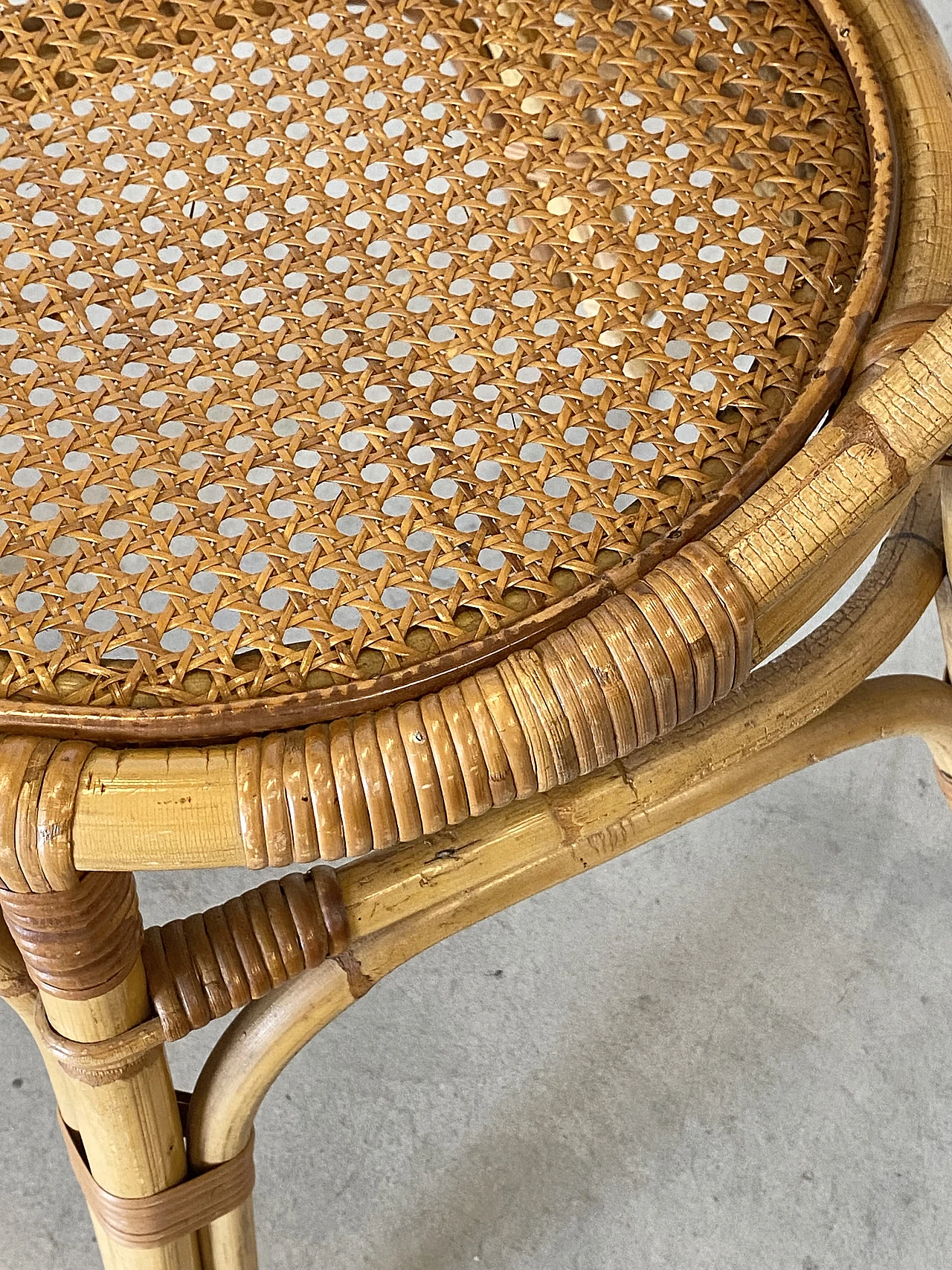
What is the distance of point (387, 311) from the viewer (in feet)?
1.89

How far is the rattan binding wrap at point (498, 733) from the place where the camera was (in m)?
0.45

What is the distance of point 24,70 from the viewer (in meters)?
0.65

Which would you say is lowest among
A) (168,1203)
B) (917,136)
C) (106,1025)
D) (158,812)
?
(168,1203)

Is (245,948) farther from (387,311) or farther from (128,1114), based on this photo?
(387,311)

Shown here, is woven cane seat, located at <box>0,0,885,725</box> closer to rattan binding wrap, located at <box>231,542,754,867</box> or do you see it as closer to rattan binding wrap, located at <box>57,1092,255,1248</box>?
rattan binding wrap, located at <box>231,542,754,867</box>

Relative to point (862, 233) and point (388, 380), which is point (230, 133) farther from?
point (862, 233)

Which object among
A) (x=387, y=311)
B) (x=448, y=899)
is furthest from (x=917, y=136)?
(x=448, y=899)

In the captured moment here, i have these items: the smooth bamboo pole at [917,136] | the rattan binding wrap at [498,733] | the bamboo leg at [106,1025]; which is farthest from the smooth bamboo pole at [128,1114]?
the smooth bamboo pole at [917,136]

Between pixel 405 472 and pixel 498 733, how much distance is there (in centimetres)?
12

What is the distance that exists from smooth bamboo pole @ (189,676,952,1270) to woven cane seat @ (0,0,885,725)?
10cm

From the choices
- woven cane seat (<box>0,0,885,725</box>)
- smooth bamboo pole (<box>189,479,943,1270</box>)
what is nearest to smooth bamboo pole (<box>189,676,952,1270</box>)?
smooth bamboo pole (<box>189,479,943,1270</box>)

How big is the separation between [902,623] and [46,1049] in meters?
0.40

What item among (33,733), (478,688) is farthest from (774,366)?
(33,733)

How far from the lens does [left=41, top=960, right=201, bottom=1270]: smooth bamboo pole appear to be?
53 cm
